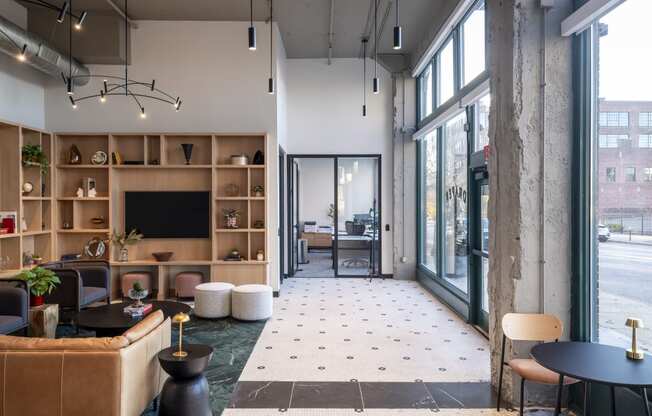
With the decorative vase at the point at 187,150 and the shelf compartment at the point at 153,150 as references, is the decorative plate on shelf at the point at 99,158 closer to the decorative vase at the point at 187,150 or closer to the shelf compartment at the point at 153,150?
the shelf compartment at the point at 153,150

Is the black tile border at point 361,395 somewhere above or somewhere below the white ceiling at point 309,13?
below

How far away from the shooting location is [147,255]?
23.7 ft

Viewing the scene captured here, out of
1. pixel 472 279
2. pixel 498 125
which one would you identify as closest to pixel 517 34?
pixel 498 125

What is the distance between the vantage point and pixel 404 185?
9.08 metres

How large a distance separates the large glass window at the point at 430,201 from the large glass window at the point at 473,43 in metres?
1.77

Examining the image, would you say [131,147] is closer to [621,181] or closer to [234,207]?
[234,207]

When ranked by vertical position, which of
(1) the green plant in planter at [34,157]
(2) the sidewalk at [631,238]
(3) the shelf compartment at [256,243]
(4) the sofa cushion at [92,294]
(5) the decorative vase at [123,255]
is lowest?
(4) the sofa cushion at [92,294]

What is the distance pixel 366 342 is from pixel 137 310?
100 inches

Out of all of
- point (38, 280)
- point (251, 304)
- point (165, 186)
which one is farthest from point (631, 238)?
point (165, 186)

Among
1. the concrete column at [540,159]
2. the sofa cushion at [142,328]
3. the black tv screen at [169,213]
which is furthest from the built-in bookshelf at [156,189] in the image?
the concrete column at [540,159]

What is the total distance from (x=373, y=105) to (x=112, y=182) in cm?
524

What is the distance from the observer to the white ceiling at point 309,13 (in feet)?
21.5

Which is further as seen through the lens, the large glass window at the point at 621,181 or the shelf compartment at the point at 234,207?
the shelf compartment at the point at 234,207

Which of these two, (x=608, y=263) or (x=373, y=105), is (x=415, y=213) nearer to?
(x=373, y=105)
